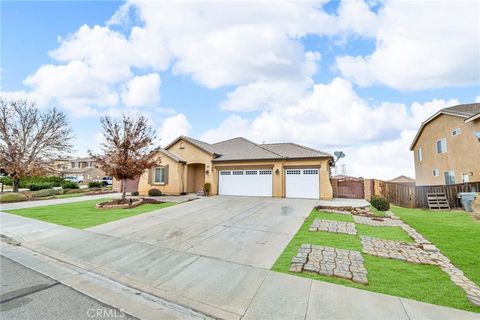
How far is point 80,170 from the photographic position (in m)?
53.7

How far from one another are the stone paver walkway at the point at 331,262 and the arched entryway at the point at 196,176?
16680mm

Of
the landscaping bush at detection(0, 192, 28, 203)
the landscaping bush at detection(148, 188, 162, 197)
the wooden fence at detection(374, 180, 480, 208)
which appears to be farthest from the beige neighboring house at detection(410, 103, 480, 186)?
the landscaping bush at detection(0, 192, 28, 203)

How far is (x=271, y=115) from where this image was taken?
2464cm

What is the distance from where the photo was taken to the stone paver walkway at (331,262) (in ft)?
16.2

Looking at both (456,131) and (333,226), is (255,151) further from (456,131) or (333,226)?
(456,131)

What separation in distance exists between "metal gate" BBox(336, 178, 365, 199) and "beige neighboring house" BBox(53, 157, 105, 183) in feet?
101

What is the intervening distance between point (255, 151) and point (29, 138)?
25.9 m

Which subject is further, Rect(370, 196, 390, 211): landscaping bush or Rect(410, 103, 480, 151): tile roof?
Rect(410, 103, 480, 151): tile roof

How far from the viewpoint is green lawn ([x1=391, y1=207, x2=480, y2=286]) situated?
5.40 metres

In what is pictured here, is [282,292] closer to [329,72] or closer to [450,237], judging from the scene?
[450,237]

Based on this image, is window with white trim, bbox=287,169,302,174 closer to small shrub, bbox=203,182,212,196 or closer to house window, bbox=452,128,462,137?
small shrub, bbox=203,182,212,196

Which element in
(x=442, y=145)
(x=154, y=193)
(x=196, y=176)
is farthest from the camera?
(x=196, y=176)

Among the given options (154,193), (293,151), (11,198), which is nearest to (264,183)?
(293,151)

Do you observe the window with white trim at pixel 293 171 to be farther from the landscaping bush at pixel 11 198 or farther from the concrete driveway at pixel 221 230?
the landscaping bush at pixel 11 198
